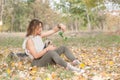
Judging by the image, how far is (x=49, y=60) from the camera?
7535 mm

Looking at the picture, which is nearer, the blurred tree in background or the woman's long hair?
the woman's long hair

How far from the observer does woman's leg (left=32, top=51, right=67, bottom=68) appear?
23.4 ft

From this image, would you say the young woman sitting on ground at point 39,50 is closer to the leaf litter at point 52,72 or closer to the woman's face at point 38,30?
the woman's face at point 38,30

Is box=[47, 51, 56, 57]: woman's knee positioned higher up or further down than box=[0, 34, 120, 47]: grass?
higher up

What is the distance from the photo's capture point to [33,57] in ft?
25.5

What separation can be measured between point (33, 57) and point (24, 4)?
5341 centimetres

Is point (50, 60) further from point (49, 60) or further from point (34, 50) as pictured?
point (34, 50)

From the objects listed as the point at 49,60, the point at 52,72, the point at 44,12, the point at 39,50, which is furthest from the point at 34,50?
the point at 44,12

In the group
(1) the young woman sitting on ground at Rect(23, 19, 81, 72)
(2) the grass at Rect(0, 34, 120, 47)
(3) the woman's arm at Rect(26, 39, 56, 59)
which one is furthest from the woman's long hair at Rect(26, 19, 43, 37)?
(2) the grass at Rect(0, 34, 120, 47)

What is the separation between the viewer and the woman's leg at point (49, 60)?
23.4 ft

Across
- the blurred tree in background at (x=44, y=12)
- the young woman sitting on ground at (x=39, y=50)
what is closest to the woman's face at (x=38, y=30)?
the young woman sitting on ground at (x=39, y=50)

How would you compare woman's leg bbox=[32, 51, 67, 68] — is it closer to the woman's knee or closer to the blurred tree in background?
Answer: the woman's knee

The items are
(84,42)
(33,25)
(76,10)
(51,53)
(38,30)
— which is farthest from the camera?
(76,10)

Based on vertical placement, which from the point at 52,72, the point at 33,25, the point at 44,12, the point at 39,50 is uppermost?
the point at 33,25
